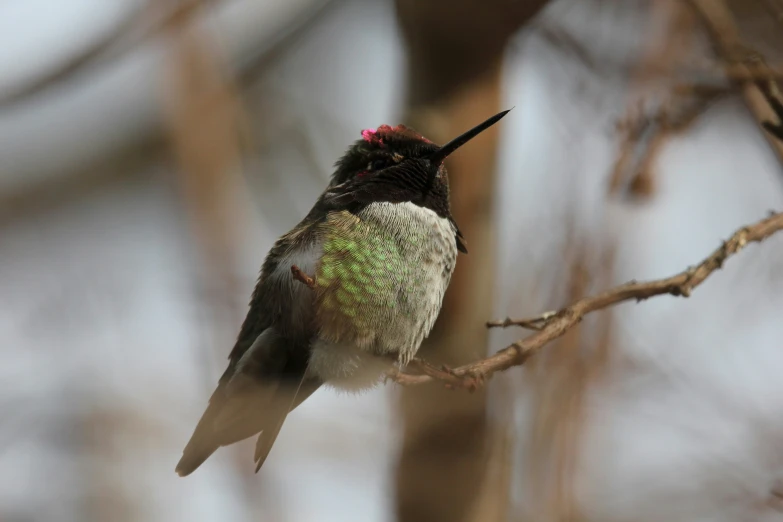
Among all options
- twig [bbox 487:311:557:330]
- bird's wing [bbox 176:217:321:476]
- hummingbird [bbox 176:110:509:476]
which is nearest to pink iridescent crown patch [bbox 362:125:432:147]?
hummingbird [bbox 176:110:509:476]

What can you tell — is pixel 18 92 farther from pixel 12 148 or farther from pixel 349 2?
pixel 349 2

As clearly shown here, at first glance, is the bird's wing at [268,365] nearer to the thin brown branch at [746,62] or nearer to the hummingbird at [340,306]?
the hummingbird at [340,306]

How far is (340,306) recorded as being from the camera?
3.03m

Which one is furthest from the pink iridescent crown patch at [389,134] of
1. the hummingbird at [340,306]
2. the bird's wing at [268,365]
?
the bird's wing at [268,365]

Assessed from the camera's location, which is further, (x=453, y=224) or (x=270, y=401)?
(x=453, y=224)

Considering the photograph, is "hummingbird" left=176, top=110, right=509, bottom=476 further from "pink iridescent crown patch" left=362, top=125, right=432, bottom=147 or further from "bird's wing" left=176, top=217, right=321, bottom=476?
"pink iridescent crown patch" left=362, top=125, right=432, bottom=147

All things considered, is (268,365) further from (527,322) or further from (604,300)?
(604,300)

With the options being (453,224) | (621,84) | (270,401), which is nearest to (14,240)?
(270,401)

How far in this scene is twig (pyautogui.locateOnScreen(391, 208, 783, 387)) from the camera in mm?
2381

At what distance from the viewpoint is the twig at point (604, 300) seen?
238cm

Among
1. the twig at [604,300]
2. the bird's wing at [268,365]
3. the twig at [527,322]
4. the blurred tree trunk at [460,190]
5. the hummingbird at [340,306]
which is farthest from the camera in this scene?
the blurred tree trunk at [460,190]

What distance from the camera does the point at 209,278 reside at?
239cm

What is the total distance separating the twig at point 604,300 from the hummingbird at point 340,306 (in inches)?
13.9

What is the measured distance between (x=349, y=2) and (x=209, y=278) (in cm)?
199
